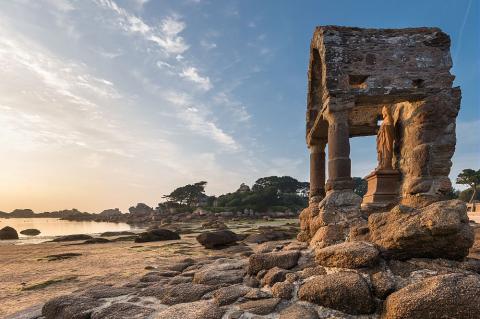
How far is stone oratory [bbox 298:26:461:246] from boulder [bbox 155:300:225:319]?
3.68 metres

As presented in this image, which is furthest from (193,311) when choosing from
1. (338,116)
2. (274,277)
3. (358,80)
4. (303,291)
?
(358,80)

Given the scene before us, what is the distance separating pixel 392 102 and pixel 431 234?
5.20m

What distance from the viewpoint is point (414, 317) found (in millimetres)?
3121

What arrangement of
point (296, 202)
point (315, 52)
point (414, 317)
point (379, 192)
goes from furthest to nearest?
1. point (296, 202)
2. point (315, 52)
3. point (379, 192)
4. point (414, 317)

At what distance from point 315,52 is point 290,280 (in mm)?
8213

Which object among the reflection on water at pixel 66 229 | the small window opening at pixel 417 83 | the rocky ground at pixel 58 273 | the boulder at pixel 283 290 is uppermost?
the small window opening at pixel 417 83

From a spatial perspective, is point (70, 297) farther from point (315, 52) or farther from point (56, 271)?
point (315, 52)

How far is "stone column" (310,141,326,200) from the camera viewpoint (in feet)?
33.5

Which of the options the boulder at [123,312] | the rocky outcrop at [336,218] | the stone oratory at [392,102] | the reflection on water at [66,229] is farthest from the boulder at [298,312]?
the reflection on water at [66,229]

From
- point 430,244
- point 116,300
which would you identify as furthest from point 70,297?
point 430,244

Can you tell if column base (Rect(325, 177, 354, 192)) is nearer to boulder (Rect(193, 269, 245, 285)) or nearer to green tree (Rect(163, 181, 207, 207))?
boulder (Rect(193, 269, 245, 285))

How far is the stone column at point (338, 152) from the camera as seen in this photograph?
24.9 ft

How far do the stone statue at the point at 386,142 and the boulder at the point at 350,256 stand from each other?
5.08 metres

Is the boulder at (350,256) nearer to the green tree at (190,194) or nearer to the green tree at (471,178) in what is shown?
the green tree at (471,178)
